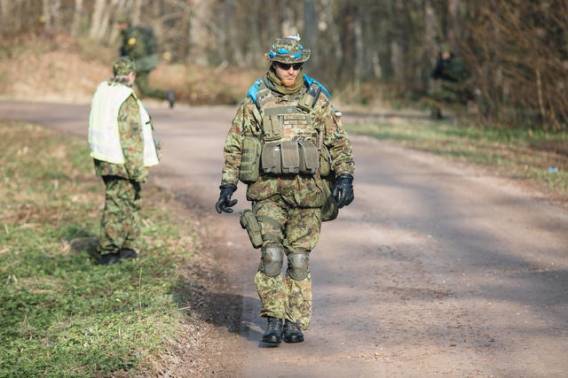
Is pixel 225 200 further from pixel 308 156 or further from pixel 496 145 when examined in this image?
pixel 496 145

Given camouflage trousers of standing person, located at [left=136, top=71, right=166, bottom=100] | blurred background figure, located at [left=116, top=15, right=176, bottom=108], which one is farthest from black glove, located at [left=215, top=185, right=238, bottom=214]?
camouflage trousers of standing person, located at [left=136, top=71, right=166, bottom=100]

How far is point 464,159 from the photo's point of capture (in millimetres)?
16375

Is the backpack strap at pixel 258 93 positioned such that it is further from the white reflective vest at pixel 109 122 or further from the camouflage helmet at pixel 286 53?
the white reflective vest at pixel 109 122

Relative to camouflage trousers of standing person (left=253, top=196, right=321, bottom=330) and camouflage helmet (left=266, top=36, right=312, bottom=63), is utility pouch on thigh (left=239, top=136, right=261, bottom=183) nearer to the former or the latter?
camouflage trousers of standing person (left=253, top=196, right=321, bottom=330)

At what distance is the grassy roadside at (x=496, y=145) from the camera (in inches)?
585

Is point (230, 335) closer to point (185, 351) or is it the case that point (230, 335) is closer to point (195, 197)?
point (185, 351)

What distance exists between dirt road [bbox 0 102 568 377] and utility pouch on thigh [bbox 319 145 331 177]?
43.7 inches

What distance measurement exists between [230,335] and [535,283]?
2733 mm

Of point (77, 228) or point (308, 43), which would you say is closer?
point (77, 228)

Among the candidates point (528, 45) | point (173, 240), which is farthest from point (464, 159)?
point (173, 240)

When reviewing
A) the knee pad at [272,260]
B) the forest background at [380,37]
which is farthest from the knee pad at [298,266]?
the forest background at [380,37]

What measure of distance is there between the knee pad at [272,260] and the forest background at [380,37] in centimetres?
369

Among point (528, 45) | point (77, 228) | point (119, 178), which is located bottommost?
point (77, 228)

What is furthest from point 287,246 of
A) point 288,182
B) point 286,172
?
point 286,172
